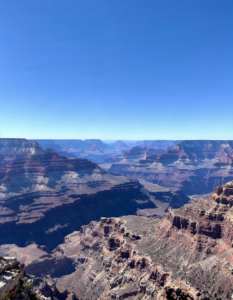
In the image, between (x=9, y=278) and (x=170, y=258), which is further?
(x=170, y=258)

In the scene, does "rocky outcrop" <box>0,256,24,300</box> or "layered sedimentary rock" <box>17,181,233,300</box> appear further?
"layered sedimentary rock" <box>17,181,233,300</box>

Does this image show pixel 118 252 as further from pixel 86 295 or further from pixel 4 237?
pixel 4 237

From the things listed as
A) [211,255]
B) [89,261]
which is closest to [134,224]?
[89,261]

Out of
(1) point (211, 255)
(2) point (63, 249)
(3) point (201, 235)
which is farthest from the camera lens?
(2) point (63, 249)

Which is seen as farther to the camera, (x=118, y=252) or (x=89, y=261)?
(x=89, y=261)

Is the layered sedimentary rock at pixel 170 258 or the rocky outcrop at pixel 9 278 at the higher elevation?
the rocky outcrop at pixel 9 278

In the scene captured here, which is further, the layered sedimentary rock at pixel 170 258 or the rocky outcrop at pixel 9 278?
the layered sedimentary rock at pixel 170 258

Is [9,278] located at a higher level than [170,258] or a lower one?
higher

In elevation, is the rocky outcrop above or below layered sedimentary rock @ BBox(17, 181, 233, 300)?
above
